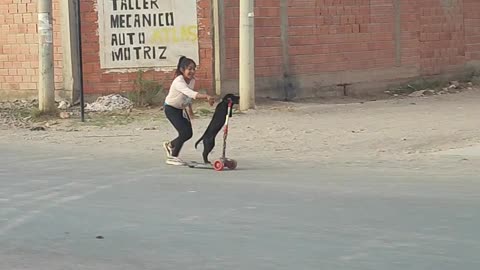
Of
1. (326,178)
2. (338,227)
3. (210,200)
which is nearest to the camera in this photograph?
(338,227)

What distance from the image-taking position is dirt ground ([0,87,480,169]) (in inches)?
457

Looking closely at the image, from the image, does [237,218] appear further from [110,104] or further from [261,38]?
[261,38]

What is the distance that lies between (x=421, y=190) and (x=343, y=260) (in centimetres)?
280

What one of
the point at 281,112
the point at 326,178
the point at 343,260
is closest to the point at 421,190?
the point at 326,178

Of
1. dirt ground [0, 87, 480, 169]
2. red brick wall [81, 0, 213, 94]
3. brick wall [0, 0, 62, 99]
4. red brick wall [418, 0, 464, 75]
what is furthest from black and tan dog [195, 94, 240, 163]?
red brick wall [418, 0, 464, 75]

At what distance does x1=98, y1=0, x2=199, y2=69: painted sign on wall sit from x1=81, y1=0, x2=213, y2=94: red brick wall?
128 millimetres

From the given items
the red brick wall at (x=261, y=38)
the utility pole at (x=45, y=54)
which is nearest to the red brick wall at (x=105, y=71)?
the red brick wall at (x=261, y=38)

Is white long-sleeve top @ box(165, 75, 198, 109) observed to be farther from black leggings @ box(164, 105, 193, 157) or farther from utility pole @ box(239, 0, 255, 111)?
utility pole @ box(239, 0, 255, 111)

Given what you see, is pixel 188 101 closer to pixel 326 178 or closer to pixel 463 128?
pixel 326 178

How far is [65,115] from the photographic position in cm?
1579

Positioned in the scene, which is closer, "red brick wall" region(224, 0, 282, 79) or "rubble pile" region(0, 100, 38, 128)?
"rubble pile" region(0, 100, 38, 128)

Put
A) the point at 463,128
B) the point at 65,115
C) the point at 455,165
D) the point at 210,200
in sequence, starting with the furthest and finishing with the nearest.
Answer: the point at 65,115 < the point at 463,128 < the point at 455,165 < the point at 210,200

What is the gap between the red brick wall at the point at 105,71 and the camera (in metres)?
17.1

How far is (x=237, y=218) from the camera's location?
7.17 m
